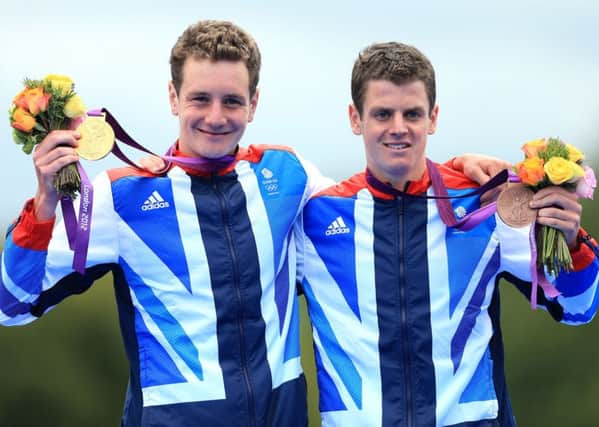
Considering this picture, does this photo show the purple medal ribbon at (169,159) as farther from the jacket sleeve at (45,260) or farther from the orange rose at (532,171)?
the orange rose at (532,171)

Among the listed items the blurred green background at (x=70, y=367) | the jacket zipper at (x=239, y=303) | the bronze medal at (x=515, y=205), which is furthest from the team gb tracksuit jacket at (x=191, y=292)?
the blurred green background at (x=70, y=367)

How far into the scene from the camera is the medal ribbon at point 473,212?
443 cm

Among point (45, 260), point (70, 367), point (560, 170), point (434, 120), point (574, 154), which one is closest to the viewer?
point (560, 170)

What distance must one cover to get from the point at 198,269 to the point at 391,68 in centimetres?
127

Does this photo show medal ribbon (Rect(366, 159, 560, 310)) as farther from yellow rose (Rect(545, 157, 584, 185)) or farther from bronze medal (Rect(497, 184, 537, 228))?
yellow rose (Rect(545, 157, 584, 185))

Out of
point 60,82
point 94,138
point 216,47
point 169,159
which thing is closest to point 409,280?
point 169,159

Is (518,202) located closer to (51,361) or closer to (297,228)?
(297,228)

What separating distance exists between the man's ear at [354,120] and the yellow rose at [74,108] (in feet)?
4.22

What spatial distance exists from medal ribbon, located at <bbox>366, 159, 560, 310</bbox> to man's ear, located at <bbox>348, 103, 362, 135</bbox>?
0.24 metres

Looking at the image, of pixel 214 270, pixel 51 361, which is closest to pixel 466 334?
pixel 214 270

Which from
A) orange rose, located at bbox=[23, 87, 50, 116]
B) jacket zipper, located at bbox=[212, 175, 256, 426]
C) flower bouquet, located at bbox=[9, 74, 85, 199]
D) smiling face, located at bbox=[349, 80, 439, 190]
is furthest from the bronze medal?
Answer: orange rose, located at bbox=[23, 87, 50, 116]

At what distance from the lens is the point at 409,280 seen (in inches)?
182

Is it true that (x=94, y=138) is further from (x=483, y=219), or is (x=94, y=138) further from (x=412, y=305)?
(x=483, y=219)

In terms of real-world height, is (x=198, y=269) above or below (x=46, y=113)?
below
